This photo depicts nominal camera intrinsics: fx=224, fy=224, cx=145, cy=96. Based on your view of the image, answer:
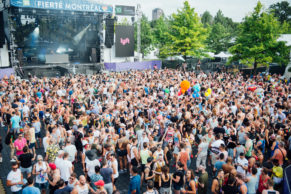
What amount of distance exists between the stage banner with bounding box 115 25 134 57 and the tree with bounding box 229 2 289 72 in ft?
42.1

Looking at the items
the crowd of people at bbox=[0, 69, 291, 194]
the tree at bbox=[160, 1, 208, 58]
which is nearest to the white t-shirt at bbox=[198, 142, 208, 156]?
the crowd of people at bbox=[0, 69, 291, 194]

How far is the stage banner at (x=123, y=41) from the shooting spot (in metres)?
28.3

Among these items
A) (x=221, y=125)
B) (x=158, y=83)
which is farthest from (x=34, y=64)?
(x=221, y=125)

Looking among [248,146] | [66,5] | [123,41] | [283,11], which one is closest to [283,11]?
[283,11]

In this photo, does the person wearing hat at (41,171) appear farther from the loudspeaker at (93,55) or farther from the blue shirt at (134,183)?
the loudspeaker at (93,55)

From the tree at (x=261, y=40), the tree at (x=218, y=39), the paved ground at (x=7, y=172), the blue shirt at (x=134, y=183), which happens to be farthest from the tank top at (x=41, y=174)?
the tree at (x=218, y=39)

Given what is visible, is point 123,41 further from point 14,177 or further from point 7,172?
point 14,177

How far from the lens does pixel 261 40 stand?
22.5 meters

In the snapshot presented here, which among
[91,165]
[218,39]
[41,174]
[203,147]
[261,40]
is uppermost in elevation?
[218,39]

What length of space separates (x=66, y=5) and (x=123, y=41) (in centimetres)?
905

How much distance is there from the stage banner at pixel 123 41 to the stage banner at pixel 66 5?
402 cm

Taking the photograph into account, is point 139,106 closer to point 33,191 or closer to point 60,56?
point 33,191

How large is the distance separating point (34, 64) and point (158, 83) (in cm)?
1463

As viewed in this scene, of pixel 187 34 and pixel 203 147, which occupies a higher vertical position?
pixel 187 34
